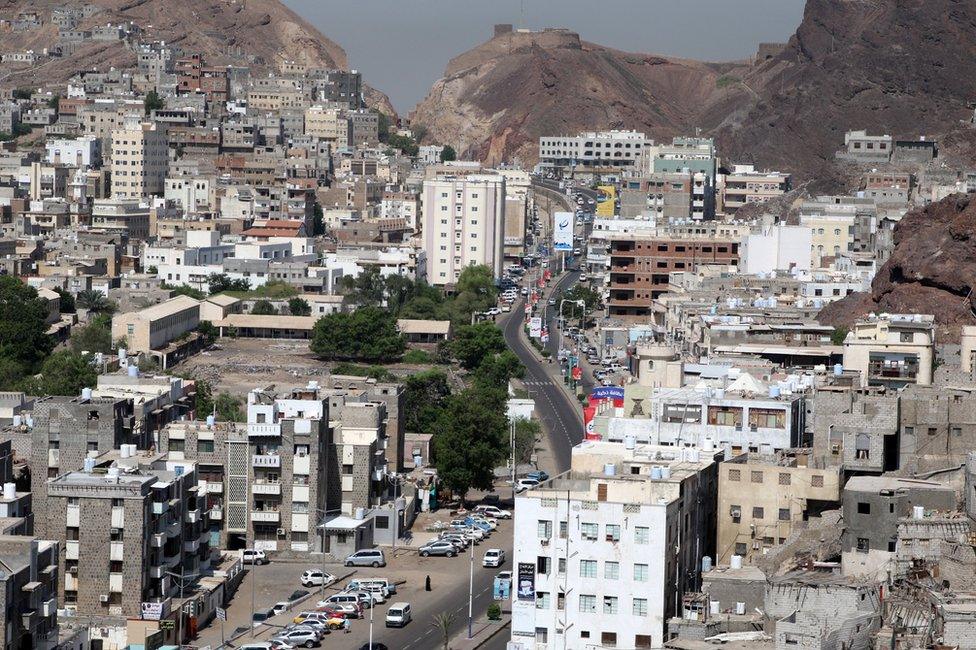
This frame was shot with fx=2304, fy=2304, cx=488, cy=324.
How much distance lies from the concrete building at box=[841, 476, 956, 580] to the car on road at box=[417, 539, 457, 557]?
58.5ft

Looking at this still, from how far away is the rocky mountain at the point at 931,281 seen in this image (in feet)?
245

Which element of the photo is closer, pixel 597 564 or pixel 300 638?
pixel 597 564

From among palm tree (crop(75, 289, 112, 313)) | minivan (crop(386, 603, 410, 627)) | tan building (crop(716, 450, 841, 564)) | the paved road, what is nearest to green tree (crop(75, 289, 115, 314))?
palm tree (crop(75, 289, 112, 313))

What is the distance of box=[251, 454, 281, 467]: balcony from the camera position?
55281 millimetres

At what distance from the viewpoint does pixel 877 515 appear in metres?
38.0

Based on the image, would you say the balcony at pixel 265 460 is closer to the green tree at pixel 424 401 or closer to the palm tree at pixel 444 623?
the palm tree at pixel 444 623

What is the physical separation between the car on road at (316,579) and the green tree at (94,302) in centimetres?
5619

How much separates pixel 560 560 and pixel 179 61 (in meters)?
156

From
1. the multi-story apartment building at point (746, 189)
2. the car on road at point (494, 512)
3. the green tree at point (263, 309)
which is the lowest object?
the car on road at point (494, 512)

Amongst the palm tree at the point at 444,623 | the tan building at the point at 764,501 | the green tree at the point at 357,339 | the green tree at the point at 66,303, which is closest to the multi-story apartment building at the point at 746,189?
the green tree at the point at 357,339

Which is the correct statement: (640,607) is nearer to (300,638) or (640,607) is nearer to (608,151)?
(300,638)

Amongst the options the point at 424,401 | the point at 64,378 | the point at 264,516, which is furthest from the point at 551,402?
the point at 264,516

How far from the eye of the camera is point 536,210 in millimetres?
166625

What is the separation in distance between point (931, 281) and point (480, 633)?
3443 cm
